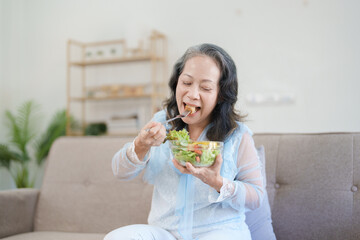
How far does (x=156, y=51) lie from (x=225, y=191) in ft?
10.6

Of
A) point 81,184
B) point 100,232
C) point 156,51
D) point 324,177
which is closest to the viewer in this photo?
point 324,177

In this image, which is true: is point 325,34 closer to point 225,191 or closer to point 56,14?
point 225,191

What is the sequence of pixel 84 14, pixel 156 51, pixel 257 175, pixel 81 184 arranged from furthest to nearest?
1. pixel 84 14
2. pixel 156 51
3. pixel 81 184
4. pixel 257 175

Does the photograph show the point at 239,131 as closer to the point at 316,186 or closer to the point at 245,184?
the point at 245,184

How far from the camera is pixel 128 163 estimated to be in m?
1.33

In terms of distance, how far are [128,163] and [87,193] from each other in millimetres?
740

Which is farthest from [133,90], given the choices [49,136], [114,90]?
[49,136]

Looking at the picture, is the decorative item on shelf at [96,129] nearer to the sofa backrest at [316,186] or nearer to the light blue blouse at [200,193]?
the sofa backrest at [316,186]

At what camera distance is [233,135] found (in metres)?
1.45

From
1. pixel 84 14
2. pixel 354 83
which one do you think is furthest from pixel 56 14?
pixel 354 83

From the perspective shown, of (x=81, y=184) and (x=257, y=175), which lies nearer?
(x=257, y=175)

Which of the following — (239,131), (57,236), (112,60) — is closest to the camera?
(239,131)

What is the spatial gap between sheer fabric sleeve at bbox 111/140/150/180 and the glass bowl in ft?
0.67

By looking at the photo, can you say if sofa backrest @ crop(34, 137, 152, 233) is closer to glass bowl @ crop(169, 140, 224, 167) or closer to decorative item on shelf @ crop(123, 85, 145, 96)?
glass bowl @ crop(169, 140, 224, 167)
